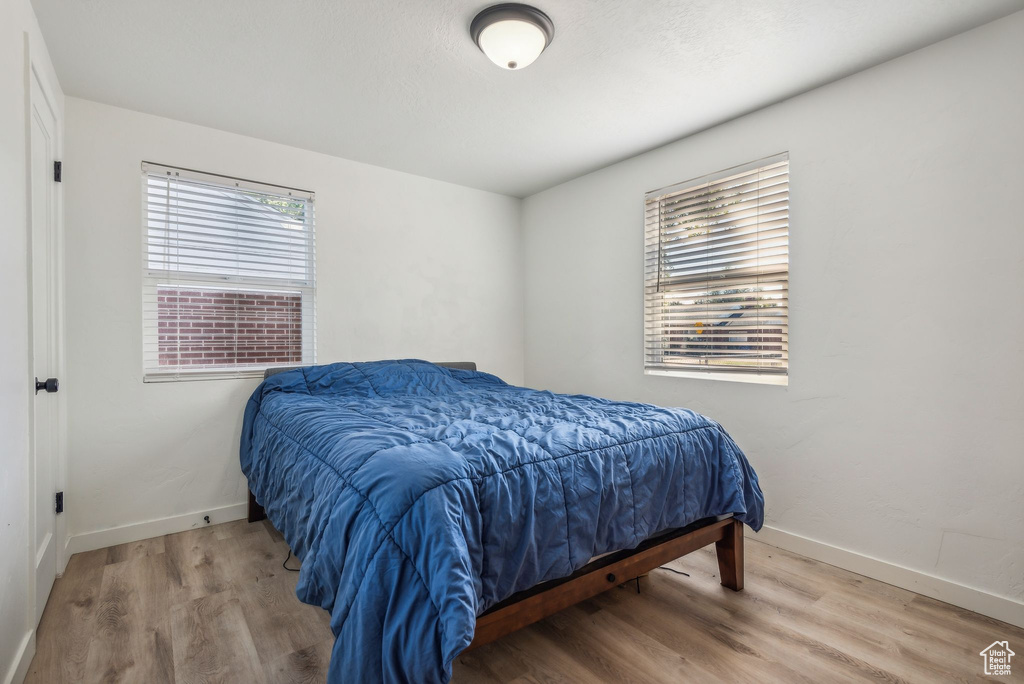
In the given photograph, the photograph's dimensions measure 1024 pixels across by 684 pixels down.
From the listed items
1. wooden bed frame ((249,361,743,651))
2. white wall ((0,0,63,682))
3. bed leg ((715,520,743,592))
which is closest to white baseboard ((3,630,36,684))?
white wall ((0,0,63,682))

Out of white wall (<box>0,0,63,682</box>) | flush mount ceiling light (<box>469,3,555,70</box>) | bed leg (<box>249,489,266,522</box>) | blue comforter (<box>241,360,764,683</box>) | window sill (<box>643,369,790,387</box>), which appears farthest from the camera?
bed leg (<box>249,489,266,522</box>)

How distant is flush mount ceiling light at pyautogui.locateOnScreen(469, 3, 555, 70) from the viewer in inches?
72.6

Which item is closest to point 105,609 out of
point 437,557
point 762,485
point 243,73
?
point 437,557

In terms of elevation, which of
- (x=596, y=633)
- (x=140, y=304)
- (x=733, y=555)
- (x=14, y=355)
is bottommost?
(x=596, y=633)

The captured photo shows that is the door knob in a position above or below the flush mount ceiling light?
below

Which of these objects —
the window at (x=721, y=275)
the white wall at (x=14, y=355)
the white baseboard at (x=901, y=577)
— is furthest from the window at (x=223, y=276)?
the white baseboard at (x=901, y=577)

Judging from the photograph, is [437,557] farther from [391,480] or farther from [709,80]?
[709,80]

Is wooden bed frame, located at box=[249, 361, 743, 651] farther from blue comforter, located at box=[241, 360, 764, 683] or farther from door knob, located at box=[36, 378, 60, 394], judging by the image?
door knob, located at box=[36, 378, 60, 394]

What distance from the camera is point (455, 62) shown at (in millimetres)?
2219

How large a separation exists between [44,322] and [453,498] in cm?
211

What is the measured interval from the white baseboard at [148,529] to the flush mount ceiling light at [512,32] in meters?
2.84

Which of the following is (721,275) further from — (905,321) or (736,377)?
(905,321)

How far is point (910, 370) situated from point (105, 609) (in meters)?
3.46

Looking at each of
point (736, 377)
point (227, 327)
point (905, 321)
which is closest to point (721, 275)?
point (736, 377)
